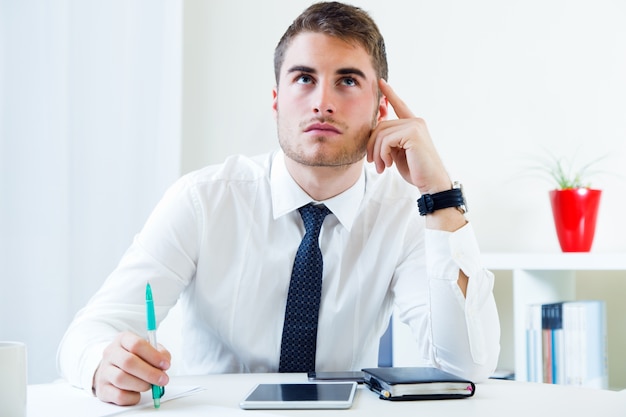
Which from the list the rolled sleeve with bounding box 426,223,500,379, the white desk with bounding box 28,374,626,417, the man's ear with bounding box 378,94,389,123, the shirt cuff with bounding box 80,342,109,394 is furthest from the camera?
the man's ear with bounding box 378,94,389,123

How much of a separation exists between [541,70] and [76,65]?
1.64 metres

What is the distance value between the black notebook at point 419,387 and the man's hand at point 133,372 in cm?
34

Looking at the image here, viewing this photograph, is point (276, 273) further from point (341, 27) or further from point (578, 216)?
point (578, 216)

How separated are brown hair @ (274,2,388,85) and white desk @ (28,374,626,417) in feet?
2.72

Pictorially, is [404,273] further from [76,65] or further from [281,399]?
[76,65]

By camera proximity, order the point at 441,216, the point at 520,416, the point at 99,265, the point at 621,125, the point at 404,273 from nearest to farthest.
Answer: the point at 520,416 < the point at 441,216 < the point at 404,273 < the point at 621,125 < the point at 99,265

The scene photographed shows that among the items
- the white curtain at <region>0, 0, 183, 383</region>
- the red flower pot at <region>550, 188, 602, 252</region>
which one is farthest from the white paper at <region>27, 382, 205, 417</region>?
the red flower pot at <region>550, 188, 602, 252</region>

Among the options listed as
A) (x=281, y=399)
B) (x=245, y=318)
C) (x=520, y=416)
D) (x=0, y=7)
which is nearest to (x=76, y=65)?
(x=0, y=7)

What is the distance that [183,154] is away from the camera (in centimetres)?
311

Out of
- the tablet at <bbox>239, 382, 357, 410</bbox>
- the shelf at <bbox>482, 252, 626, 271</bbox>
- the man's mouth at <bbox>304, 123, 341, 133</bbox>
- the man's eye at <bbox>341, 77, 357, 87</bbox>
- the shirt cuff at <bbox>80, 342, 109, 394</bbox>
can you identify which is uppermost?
the man's eye at <bbox>341, 77, 357, 87</bbox>

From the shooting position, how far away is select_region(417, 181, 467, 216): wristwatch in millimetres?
1536

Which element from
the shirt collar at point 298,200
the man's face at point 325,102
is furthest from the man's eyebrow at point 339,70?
the shirt collar at point 298,200

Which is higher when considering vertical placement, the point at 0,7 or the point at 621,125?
the point at 0,7

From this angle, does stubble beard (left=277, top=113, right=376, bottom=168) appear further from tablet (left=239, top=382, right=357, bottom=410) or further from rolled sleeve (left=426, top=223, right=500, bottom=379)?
tablet (left=239, top=382, right=357, bottom=410)
